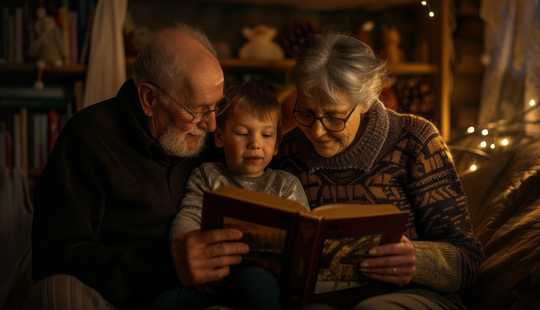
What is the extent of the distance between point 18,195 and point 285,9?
1.86m

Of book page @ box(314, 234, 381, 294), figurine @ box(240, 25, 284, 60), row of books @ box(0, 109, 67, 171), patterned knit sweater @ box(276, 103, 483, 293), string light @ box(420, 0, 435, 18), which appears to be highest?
string light @ box(420, 0, 435, 18)

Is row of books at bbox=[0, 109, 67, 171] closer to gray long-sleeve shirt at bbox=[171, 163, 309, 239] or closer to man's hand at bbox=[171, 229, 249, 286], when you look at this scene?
gray long-sleeve shirt at bbox=[171, 163, 309, 239]

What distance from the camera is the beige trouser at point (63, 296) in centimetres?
139

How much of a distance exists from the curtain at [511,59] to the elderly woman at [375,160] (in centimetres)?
104

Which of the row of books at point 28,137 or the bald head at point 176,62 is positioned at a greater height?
the bald head at point 176,62

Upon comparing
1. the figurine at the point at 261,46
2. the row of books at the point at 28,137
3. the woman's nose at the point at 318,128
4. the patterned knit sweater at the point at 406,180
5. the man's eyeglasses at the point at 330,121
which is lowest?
the row of books at the point at 28,137

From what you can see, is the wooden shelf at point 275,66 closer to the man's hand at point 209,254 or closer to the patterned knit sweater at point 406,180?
the patterned knit sweater at point 406,180

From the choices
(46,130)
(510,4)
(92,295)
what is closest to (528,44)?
(510,4)

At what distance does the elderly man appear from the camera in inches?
58.6

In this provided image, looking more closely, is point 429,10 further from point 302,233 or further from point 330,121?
point 302,233

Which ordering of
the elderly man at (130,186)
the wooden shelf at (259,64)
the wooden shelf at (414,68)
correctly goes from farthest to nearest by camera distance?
the wooden shelf at (414,68) → the wooden shelf at (259,64) → the elderly man at (130,186)

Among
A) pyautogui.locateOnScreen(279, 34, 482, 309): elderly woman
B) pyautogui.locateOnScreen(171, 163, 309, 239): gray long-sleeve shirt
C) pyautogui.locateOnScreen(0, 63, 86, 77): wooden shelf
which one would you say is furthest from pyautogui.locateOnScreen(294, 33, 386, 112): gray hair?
pyautogui.locateOnScreen(0, 63, 86, 77): wooden shelf

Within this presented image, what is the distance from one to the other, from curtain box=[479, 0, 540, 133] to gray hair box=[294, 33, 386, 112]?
111 cm

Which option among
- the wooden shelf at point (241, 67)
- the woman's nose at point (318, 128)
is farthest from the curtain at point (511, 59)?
the woman's nose at point (318, 128)
